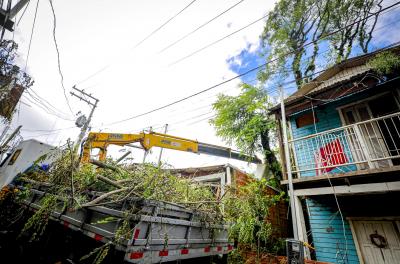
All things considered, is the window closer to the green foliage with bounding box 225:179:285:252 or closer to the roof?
the roof

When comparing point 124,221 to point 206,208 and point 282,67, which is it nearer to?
point 206,208

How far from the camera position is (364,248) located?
6215 millimetres

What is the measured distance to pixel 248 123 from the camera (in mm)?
12508

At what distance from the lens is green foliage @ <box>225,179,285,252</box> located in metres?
5.64

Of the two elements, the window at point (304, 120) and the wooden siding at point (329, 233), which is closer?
the wooden siding at point (329, 233)

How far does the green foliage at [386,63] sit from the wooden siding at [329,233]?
4649 mm

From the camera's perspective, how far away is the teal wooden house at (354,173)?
17.8ft

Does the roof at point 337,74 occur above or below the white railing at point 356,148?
above

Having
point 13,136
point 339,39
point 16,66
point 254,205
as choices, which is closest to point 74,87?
point 13,136

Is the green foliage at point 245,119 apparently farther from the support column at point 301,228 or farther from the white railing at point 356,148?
the support column at point 301,228

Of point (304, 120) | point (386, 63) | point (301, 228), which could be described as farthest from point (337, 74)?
point (301, 228)

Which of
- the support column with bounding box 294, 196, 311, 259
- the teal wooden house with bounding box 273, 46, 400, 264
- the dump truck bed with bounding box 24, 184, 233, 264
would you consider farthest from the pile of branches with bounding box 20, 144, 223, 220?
the teal wooden house with bounding box 273, 46, 400, 264

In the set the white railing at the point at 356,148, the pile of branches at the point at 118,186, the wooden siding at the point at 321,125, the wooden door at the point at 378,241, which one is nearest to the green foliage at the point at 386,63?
the white railing at the point at 356,148

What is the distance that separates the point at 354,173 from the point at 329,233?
3.24m
